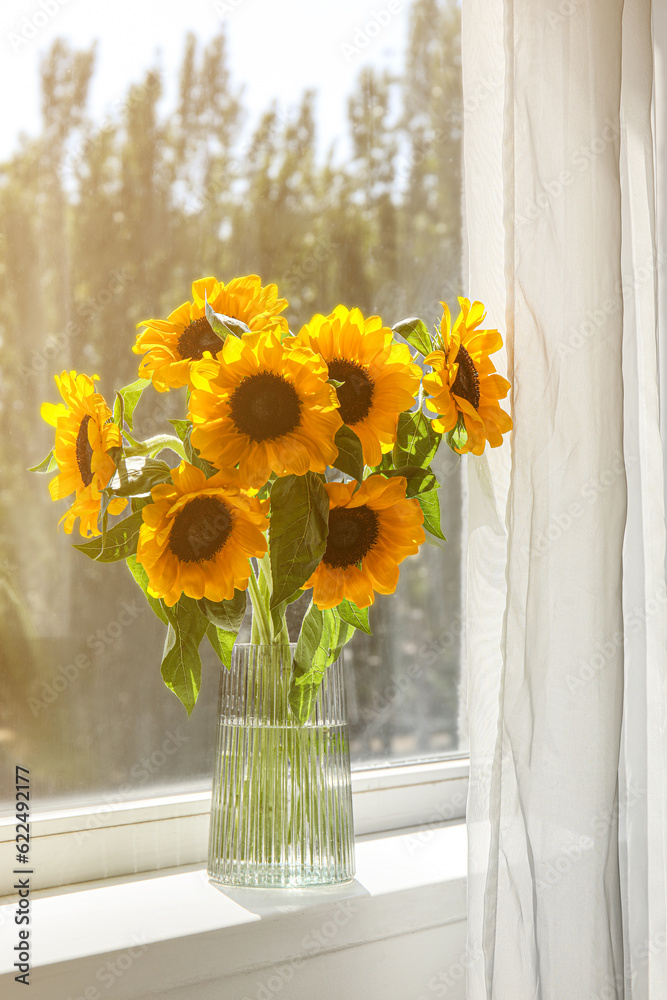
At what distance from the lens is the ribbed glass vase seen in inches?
29.9

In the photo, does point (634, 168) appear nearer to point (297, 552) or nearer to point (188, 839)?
point (297, 552)

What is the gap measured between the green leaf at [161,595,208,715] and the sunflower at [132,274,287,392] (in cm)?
19

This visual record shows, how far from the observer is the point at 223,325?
0.69 meters

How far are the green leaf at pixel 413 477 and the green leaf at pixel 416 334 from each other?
0.12 m

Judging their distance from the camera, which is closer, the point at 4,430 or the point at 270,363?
the point at 270,363

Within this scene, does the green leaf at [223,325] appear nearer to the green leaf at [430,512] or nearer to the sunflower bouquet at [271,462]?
the sunflower bouquet at [271,462]

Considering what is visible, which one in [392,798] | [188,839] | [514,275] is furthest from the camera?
[392,798]

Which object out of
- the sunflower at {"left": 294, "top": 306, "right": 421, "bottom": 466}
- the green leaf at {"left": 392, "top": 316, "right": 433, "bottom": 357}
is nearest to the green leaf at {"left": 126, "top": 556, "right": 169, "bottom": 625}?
the sunflower at {"left": 294, "top": 306, "right": 421, "bottom": 466}

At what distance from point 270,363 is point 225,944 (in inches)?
19.8

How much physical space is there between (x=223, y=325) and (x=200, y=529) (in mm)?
170

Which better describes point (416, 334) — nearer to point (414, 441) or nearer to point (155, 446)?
point (414, 441)

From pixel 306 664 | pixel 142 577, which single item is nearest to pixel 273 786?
pixel 306 664

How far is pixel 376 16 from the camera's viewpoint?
1096 mm

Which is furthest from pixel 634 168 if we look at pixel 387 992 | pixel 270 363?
pixel 387 992
